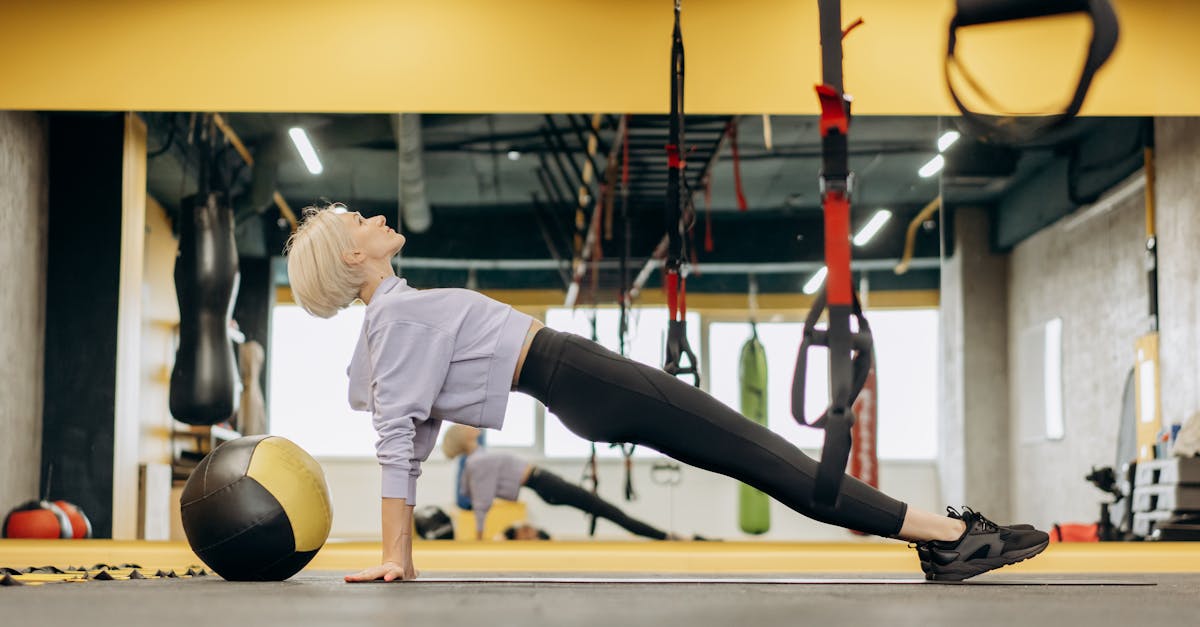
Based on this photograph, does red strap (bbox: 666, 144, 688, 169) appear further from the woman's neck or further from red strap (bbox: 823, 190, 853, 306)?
red strap (bbox: 823, 190, 853, 306)

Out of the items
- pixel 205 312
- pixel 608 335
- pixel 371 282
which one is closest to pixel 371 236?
pixel 371 282

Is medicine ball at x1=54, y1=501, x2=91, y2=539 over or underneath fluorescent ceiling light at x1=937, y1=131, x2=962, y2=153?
underneath

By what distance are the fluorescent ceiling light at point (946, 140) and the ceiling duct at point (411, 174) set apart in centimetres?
256

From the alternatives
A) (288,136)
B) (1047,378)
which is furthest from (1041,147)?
(288,136)

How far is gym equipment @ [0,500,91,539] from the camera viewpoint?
17.2 feet

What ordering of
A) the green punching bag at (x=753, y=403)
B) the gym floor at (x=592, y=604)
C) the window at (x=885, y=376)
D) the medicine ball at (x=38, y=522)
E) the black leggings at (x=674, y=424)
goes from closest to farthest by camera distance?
1. the gym floor at (x=592, y=604)
2. the black leggings at (x=674, y=424)
3. the medicine ball at (x=38, y=522)
4. the window at (x=885, y=376)
5. the green punching bag at (x=753, y=403)

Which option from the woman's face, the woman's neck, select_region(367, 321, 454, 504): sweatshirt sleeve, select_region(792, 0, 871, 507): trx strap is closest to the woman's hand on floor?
select_region(367, 321, 454, 504): sweatshirt sleeve

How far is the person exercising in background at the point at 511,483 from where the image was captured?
19.5 feet

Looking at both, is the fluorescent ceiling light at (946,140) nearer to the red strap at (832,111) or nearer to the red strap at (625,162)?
the red strap at (625,162)

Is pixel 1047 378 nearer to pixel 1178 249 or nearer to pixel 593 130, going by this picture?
pixel 1178 249

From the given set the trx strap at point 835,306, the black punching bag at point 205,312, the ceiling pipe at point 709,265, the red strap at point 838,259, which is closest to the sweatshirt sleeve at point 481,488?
the ceiling pipe at point 709,265

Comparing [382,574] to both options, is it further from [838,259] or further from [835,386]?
[838,259]

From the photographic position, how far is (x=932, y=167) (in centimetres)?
588

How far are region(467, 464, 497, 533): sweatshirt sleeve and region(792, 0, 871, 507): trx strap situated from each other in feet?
12.7
